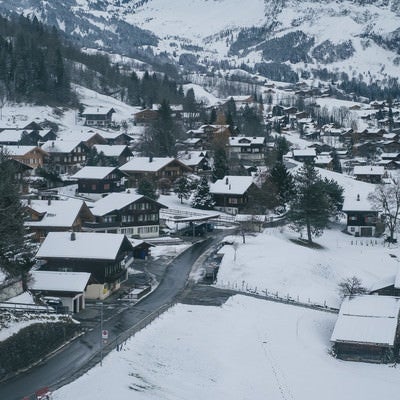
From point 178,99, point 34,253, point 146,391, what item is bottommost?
point 146,391

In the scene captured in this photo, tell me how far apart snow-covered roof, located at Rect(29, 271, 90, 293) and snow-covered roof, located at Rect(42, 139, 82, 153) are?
4085 centimetres

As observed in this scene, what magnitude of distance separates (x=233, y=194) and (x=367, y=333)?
31795 millimetres

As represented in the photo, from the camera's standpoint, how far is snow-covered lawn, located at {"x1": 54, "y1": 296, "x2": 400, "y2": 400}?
2484cm

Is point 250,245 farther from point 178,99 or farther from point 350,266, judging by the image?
point 178,99

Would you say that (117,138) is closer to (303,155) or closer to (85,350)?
(303,155)

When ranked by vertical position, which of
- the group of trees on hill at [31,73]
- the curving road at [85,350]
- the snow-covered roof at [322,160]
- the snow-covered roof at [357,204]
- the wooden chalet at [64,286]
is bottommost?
the curving road at [85,350]

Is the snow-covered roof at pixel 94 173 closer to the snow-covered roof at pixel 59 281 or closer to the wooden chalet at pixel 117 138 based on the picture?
the wooden chalet at pixel 117 138

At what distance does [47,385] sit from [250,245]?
25291 mm

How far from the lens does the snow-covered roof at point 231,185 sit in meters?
62.5

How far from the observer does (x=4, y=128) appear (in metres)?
82.8

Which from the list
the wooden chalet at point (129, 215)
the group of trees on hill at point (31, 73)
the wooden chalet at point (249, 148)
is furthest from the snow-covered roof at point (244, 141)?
the wooden chalet at point (129, 215)

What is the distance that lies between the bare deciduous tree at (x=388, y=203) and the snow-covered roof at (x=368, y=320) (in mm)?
22356

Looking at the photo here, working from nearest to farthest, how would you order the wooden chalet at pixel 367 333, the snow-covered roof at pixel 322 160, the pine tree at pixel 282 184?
the wooden chalet at pixel 367 333, the pine tree at pixel 282 184, the snow-covered roof at pixel 322 160

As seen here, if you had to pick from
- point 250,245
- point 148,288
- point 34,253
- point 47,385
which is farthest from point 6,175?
point 250,245
